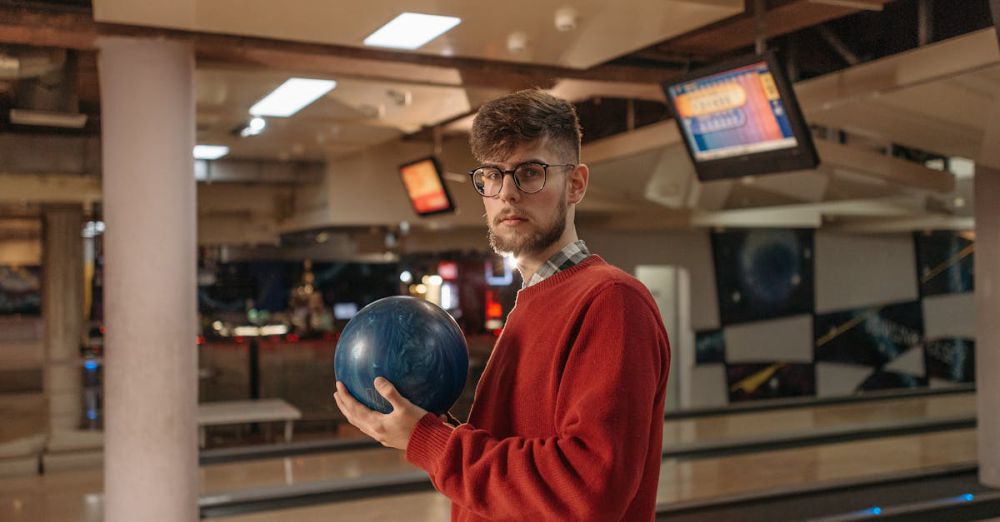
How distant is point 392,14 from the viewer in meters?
4.88

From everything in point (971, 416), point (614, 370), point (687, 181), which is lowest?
point (971, 416)

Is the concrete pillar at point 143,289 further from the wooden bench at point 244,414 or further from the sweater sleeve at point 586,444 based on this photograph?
the wooden bench at point 244,414

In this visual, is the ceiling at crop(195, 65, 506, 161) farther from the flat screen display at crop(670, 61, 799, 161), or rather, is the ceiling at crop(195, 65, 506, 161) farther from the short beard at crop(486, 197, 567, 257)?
the short beard at crop(486, 197, 567, 257)

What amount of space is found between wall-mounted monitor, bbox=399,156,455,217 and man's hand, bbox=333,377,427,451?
7049 millimetres

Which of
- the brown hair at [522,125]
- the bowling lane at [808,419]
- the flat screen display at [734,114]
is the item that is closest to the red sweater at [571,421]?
the brown hair at [522,125]

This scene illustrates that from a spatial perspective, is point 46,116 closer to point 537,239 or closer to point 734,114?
point 734,114

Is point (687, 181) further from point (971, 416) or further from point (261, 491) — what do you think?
point (261, 491)

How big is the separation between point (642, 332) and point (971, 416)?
1042cm

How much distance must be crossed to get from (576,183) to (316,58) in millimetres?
4184

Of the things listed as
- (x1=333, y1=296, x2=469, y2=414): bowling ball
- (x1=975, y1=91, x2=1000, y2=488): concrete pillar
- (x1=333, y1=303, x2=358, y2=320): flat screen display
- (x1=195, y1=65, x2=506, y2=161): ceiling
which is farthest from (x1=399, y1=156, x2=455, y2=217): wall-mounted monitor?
(x1=333, y1=303, x2=358, y2=320): flat screen display

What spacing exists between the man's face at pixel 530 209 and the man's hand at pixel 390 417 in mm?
336

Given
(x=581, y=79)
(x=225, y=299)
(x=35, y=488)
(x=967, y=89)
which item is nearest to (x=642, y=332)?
(x=967, y=89)

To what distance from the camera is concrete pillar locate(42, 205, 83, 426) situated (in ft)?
35.2

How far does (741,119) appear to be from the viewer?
5094 mm
